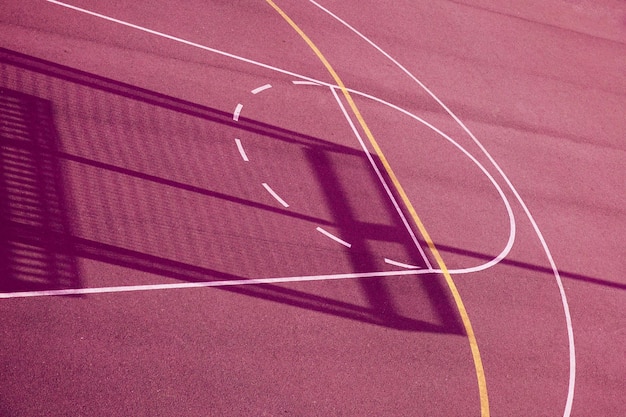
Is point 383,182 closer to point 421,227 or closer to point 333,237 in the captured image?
point 421,227

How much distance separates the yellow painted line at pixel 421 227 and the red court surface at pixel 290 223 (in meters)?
0.04

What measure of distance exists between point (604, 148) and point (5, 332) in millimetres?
13172

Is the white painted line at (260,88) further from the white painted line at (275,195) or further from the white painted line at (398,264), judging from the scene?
the white painted line at (398,264)

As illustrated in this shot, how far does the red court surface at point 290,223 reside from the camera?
27.7 feet

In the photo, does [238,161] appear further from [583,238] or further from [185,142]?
[583,238]

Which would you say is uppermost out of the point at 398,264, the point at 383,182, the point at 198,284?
the point at 383,182

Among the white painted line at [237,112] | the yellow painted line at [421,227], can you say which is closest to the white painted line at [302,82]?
the yellow painted line at [421,227]

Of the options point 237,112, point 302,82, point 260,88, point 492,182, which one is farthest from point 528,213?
point 237,112

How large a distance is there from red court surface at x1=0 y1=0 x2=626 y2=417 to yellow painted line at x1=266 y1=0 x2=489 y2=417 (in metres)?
0.04

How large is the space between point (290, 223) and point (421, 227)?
8.12 ft

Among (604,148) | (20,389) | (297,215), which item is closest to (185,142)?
(297,215)

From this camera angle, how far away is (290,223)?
1048cm

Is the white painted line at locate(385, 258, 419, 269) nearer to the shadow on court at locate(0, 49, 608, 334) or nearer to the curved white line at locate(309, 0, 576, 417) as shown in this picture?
the shadow on court at locate(0, 49, 608, 334)

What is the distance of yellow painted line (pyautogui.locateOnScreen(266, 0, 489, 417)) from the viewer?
9.43 metres
